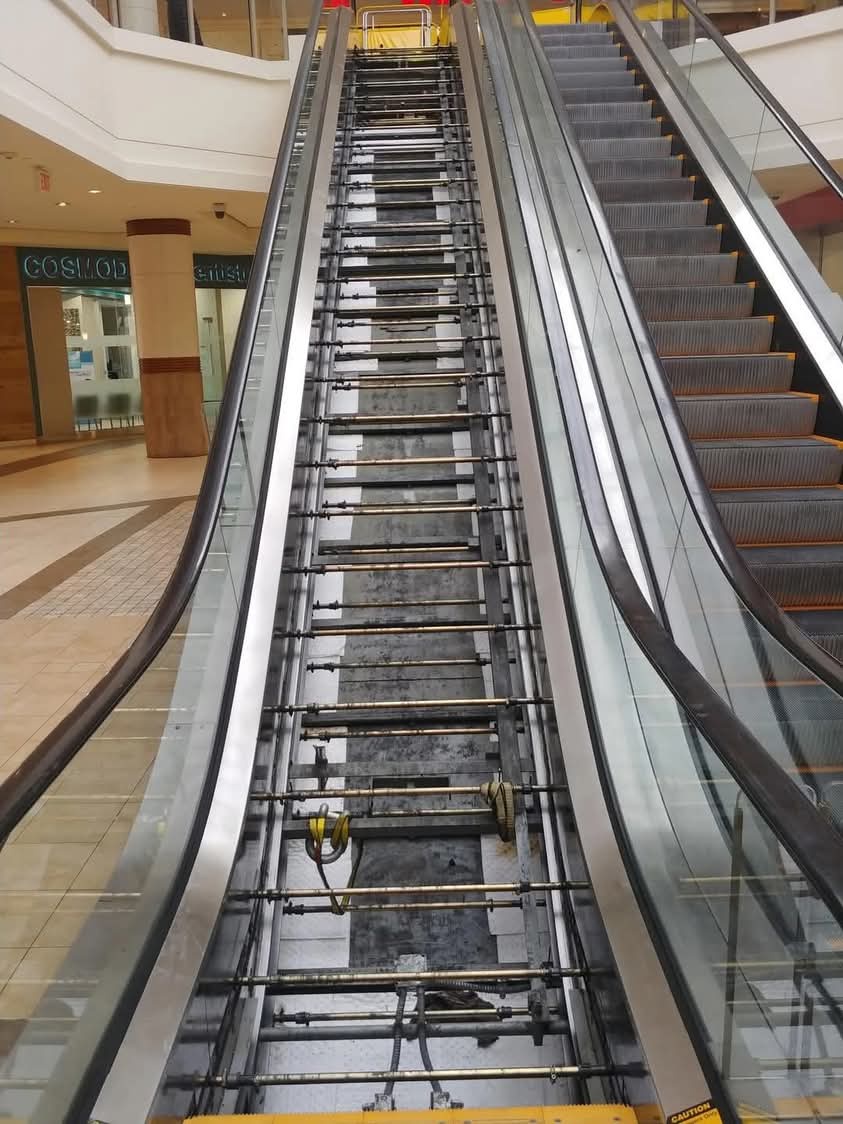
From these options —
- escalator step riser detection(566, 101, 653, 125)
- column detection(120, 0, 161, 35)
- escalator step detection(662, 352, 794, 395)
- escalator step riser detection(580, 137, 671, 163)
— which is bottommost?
escalator step detection(662, 352, 794, 395)

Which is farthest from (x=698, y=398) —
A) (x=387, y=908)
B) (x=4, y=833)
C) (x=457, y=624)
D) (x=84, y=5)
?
(x=84, y=5)

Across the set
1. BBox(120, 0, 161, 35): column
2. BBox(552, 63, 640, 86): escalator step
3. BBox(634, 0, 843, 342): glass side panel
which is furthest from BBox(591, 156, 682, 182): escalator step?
BBox(120, 0, 161, 35): column

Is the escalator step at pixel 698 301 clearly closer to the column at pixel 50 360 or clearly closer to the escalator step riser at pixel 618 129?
the escalator step riser at pixel 618 129

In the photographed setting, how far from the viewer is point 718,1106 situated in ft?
6.61

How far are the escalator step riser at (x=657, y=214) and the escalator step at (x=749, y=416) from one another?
6.15 feet

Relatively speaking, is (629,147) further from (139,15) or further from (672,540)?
(139,15)

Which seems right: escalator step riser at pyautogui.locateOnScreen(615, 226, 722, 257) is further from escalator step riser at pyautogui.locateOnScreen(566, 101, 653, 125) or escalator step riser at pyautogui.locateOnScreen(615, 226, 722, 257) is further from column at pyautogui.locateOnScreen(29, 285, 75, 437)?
column at pyautogui.locateOnScreen(29, 285, 75, 437)

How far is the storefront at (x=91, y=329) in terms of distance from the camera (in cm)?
1691

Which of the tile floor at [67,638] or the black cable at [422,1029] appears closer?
the tile floor at [67,638]

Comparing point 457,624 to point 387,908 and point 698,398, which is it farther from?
point 698,398

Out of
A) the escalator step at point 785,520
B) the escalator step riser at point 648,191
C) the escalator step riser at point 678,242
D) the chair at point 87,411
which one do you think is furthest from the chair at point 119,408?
the escalator step at point 785,520

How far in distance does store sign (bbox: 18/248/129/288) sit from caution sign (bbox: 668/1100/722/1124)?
55.4 feet

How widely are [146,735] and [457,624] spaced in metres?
1.94

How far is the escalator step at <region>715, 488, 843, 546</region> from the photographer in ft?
14.5
